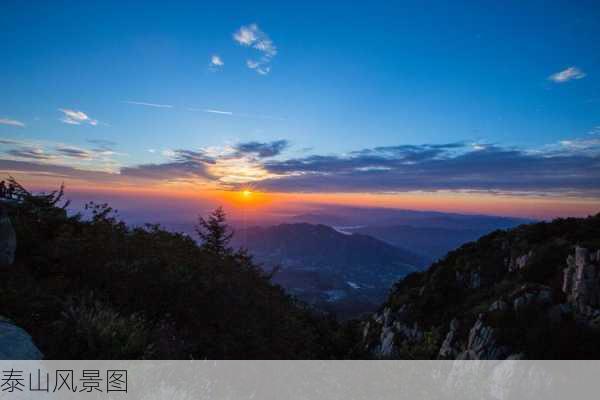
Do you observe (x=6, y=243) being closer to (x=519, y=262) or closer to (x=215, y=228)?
(x=215, y=228)

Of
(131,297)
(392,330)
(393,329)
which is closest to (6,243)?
(131,297)

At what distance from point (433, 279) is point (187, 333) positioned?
42.0 m

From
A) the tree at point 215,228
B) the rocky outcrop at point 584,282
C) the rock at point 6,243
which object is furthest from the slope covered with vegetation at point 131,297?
the rocky outcrop at point 584,282

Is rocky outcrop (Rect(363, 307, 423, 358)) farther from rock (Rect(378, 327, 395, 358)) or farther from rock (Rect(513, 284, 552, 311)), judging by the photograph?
rock (Rect(513, 284, 552, 311))

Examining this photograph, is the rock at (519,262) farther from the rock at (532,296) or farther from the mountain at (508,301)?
the rock at (532,296)

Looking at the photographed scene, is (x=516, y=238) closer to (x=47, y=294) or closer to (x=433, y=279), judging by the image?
(x=433, y=279)

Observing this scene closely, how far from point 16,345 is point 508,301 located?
104 feet

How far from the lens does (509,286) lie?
3309 centimetres

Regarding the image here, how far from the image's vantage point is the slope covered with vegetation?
6148 millimetres

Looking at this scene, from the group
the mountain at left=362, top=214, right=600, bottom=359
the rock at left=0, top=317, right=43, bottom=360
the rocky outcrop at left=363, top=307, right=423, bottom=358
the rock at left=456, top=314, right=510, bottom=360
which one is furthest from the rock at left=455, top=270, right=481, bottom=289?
the rock at left=0, top=317, right=43, bottom=360

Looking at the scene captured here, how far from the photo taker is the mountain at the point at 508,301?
23.2 meters

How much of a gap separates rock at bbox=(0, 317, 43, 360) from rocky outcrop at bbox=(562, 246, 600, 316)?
105ft

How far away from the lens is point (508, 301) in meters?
27.7

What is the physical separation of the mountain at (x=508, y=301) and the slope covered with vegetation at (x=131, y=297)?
3.96 m
